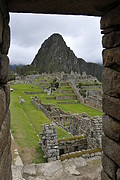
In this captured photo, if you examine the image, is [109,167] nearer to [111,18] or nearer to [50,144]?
[111,18]

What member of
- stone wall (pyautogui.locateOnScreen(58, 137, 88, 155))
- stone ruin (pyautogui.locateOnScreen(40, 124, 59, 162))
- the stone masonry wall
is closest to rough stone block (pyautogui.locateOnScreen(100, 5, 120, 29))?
the stone masonry wall

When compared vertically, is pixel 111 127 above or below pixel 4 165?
above

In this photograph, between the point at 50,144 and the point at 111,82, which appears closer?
the point at 111,82

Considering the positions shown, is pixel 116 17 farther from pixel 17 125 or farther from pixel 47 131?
pixel 17 125

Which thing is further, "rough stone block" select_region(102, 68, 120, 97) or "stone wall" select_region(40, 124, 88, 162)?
"stone wall" select_region(40, 124, 88, 162)

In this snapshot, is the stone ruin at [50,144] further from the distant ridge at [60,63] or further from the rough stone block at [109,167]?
the distant ridge at [60,63]

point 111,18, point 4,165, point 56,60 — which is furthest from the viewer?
point 56,60

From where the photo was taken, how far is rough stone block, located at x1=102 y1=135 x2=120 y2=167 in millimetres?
2623

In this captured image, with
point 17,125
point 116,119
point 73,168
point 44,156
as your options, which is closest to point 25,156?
point 44,156

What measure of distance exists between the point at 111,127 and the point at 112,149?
1.12 feet

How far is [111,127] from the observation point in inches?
109

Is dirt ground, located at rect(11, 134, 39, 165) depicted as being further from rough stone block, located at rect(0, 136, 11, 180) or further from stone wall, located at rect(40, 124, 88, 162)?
rough stone block, located at rect(0, 136, 11, 180)

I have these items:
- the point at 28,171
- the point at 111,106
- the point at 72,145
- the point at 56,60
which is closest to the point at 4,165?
the point at 111,106

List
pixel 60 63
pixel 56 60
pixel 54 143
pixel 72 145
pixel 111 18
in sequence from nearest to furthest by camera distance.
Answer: pixel 111 18
pixel 54 143
pixel 72 145
pixel 60 63
pixel 56 60
